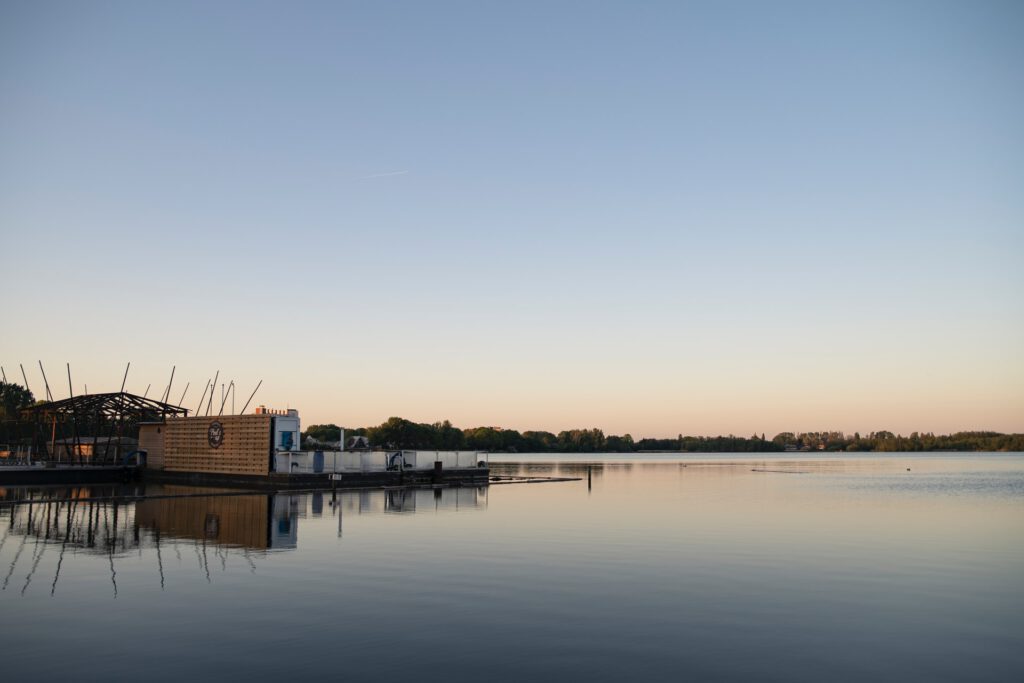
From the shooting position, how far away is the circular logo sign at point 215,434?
7538 centimetres

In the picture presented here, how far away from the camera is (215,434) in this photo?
76.0 meters

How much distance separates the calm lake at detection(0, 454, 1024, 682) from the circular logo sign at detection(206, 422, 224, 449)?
2306 cm

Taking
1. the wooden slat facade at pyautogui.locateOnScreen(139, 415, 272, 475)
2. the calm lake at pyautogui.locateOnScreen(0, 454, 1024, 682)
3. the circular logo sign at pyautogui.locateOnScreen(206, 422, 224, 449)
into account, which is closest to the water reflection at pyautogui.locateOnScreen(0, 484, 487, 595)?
the calm lake at pyautogui.locateOnScreen(0, 454, 1024, 682)

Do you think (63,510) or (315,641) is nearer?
(315,641)

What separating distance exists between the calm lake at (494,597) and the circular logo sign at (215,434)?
75.7 feet

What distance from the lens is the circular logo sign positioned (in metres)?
75.4

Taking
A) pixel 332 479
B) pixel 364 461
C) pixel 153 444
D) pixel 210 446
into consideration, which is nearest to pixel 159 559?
pixel 332 479

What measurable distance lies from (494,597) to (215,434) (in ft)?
190

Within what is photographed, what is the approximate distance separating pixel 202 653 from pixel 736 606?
52.6 ft

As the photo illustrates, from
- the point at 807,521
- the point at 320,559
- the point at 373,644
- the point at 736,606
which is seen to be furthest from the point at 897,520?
the point at 373,644

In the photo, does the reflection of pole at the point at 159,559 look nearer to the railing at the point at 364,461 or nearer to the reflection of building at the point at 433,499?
the reflection of building at the point at 433,499

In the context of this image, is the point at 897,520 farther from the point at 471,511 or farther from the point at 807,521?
the point at 471,511

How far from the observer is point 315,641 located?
1961 cm

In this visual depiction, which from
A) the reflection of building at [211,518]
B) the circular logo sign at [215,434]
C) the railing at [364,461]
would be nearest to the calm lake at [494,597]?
the reflection of building at [211,518]
